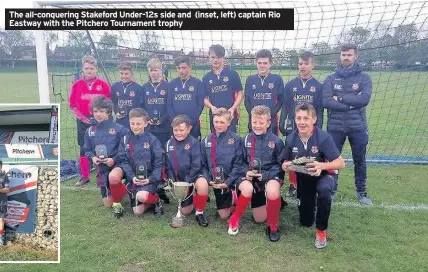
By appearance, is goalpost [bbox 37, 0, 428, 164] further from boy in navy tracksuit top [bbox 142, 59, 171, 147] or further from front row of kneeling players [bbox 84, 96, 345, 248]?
front row of kneeling players [bbox 84, 96, 345, 248]

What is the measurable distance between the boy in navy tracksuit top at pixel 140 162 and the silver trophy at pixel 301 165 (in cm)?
119

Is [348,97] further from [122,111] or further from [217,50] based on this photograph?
[122,111]

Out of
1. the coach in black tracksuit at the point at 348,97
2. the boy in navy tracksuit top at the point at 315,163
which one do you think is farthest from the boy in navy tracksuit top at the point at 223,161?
the coach in black tracksuit at the point at 348,97

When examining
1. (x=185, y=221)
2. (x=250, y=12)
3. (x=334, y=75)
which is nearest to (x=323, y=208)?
(x=185, y=221)

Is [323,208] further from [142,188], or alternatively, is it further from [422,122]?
[422,122]

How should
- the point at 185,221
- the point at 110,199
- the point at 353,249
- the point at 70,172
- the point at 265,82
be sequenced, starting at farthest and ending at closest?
the point at 70,172 < the point at 265,82 < the point at 110,199 < the point at 185,221 < the point at 353,249

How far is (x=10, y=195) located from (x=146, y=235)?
1224 mm

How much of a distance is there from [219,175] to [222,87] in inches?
48.5

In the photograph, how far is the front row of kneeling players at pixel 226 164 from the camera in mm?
3150

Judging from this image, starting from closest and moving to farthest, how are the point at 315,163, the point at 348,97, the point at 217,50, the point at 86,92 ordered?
1. the point at 315,163
2. the point at 348,97
3. the point at 217,50
4. the point at 86,92

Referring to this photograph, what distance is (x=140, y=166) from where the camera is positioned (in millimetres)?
3596

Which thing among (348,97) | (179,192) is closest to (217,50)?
(348,97)

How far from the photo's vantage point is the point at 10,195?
7.36 feet

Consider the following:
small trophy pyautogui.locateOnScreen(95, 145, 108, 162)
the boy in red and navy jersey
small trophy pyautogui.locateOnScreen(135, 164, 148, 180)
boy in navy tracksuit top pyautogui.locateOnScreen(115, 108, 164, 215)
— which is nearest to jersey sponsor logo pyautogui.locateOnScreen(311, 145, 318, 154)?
boy in navy tracksuit top pyautogui.locateOnScreen(115, 108, 164, 215)
